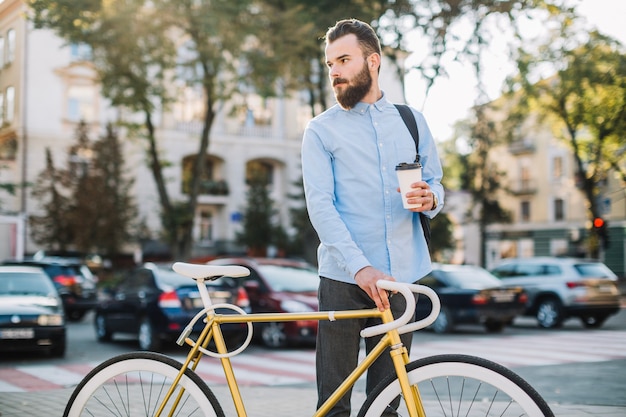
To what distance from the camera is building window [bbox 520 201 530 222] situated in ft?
197

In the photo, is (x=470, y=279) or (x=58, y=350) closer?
(x=58, y=350)

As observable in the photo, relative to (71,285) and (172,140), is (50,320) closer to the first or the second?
(71,285)

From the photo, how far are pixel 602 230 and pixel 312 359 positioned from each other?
717 inches

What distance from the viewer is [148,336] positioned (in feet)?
43.8

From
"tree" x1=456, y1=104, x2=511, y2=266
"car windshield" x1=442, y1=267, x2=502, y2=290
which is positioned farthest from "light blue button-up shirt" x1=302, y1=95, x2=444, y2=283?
"tree" x1=456, y1=104, x2=511, y2=266

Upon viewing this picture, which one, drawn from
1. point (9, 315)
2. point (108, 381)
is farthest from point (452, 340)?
point (108, 381)

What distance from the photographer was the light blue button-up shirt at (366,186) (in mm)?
3338

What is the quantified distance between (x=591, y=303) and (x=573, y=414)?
12.8 meters

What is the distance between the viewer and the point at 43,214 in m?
40.6

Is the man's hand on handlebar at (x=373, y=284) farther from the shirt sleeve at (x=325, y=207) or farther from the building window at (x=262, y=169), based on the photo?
the building window at (x=262, y=169)

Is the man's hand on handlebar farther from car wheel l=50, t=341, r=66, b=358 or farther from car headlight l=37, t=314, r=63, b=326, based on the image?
car wheel l=50, t=341, r=66, b=358

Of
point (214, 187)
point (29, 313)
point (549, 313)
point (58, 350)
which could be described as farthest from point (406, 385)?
point (214, 187)

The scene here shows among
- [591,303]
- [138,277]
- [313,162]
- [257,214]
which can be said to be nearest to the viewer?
[313,162]

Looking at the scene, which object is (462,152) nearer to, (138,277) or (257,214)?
(257,214)
